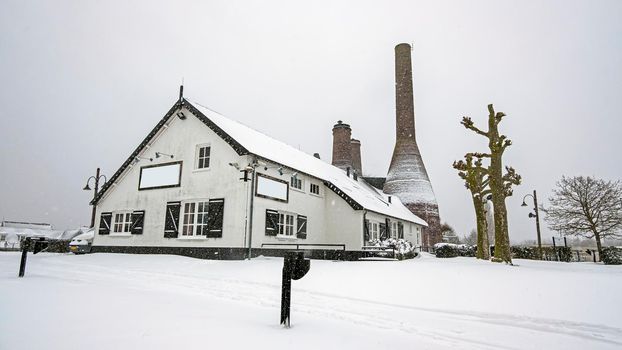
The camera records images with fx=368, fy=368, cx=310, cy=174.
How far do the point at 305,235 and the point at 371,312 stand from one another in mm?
13741

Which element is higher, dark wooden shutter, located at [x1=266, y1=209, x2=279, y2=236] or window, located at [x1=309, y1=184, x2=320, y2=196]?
window, located at [x1=309, y1=184, x2=320, y2=196]

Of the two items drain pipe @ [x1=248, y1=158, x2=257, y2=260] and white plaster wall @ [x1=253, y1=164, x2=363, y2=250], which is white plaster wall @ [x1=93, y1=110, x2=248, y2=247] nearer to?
drain pipe @ [x1=248, y1=158, x2=257, y2=260]

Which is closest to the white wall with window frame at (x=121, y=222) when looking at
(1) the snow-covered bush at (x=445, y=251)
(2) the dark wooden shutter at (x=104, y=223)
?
(2) the dark wooden shutter at (x=104, y=223)

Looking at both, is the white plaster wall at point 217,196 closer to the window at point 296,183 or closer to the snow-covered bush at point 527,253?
the window at point 296,183

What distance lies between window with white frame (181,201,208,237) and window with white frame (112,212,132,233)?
4251 mm

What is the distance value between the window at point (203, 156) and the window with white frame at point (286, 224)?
14.4 feet

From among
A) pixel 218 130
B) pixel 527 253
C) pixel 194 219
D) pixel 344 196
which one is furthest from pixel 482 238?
pixel 194 219

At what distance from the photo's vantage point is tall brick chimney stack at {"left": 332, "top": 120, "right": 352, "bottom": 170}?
39312mm

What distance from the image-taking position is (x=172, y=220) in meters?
17.4

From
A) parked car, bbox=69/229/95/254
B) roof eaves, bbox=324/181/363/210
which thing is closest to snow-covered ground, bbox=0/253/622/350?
roof eaves, bbox=324/181/363/210

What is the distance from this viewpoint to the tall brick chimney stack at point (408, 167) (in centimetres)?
3781

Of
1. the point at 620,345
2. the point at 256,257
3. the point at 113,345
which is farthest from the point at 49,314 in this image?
the point at 256,257

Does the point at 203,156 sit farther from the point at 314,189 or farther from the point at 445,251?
the point at 445,251

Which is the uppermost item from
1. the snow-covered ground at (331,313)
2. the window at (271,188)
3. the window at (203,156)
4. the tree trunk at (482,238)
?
the window at (203,156)
